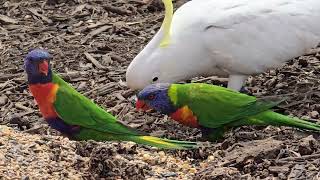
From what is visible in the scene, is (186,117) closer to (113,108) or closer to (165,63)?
(165,63)

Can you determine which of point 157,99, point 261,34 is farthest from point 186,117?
point 261,34

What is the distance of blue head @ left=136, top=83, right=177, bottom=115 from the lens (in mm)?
4910

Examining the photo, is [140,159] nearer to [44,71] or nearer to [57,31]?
[44,71]

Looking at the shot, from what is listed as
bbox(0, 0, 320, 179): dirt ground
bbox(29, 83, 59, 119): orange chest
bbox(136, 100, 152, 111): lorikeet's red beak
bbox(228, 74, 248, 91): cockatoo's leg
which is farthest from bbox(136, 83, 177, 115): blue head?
bbox(228, 74, 248, 91): cockatoo's leg

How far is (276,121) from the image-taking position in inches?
190

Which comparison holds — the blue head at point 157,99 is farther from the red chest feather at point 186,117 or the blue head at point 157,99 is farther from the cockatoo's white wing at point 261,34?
the cockatoo's white wing at point 261,34

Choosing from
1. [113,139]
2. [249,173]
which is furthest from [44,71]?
[249,173]

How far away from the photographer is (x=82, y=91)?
20.1ft

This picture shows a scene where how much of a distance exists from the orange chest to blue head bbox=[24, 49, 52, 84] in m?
0.04

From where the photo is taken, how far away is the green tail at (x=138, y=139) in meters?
4.61

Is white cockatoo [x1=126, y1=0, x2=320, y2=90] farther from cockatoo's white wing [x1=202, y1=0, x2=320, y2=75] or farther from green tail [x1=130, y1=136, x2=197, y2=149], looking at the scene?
green tail [x1=130, y1=136, x2=197, y2=149]

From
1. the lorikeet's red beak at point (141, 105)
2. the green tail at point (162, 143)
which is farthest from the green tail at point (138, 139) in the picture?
the lorikeet's red beak at point (141, 105)

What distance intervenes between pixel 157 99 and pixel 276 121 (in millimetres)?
783

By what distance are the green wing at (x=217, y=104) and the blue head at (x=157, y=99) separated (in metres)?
0.07
